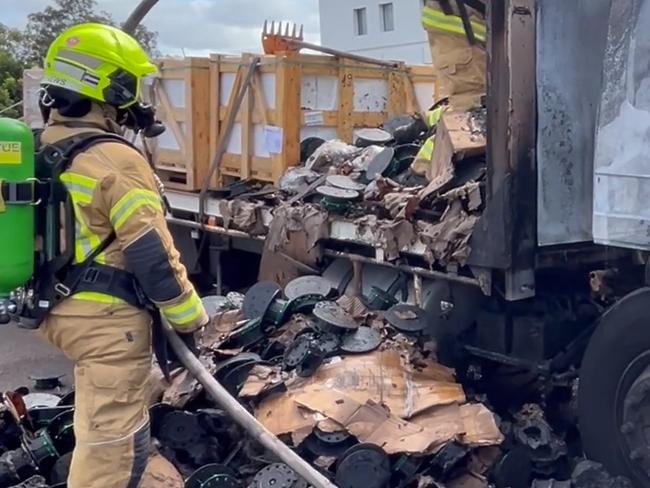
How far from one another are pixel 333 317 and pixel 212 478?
1.22 meters

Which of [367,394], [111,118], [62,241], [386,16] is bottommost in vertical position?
[367,394]

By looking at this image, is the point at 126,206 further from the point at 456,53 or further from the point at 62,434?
the point at 456,53

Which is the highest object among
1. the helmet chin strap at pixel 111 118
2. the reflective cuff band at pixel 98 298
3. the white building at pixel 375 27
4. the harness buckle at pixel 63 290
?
the white building at pixel 375 27

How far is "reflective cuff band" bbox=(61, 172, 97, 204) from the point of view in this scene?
2.96m

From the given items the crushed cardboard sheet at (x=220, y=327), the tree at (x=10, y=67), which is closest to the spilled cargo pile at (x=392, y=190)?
the crushed cardboard sheet at (x=220, y=327)

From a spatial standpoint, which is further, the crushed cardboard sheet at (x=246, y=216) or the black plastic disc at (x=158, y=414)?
the crushed cardboard sheet at (x=246, y=216)

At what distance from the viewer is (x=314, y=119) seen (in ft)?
20.5

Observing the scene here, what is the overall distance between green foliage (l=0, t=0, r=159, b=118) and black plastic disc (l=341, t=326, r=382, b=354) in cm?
1691

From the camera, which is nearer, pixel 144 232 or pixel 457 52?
pixel 144 232

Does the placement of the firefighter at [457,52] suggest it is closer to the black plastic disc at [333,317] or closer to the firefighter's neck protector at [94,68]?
the black plastic disc at [333,317]

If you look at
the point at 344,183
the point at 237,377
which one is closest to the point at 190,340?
the point at 237,377

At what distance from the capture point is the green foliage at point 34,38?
69.0ft

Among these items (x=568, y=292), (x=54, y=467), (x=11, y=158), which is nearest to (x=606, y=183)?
(x=568, y=292)

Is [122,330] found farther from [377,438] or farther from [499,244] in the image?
[499,244]
